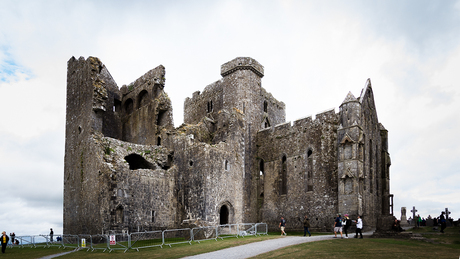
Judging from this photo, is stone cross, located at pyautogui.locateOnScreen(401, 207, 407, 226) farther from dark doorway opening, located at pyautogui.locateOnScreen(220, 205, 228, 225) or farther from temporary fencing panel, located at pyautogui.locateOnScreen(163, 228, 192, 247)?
temporary fencing panel, located at pyautogui.locateOnScreen(163, 228, 192, 247)

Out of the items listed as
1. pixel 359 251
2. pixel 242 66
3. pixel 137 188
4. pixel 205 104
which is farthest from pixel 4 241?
pixel 205 104

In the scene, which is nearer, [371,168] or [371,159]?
[371,168]

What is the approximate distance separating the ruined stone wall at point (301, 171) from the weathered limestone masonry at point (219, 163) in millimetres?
77

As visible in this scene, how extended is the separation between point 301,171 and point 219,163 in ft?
21.0

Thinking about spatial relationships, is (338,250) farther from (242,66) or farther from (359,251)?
(242,66)

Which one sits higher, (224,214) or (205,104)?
(205,104)

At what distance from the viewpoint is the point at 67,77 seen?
35.4m

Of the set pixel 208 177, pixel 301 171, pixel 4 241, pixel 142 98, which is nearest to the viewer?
pixel 4 241

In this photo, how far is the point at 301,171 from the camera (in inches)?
1209

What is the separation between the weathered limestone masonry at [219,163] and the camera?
27.1 m

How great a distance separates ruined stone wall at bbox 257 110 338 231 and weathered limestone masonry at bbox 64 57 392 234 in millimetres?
77

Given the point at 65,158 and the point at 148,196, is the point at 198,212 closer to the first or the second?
the point at 148,196

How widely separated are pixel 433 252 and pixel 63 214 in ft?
89.4

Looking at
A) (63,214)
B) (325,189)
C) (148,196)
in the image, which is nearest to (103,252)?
(148,196)
